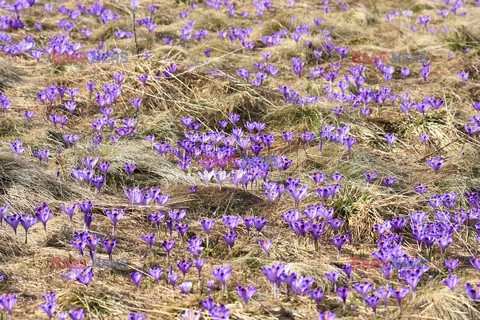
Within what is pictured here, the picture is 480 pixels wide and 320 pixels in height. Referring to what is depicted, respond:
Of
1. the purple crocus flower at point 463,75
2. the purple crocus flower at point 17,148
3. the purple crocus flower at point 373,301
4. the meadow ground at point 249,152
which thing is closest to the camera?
the purple crocus flower at point 373,301

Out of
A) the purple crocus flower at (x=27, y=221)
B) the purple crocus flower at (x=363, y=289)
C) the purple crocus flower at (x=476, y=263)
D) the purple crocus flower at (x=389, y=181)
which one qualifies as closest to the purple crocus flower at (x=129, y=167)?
the purple crocus flower at (x=27, y=221)

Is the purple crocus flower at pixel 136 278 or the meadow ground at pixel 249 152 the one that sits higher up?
the purple crocus flower at pixel 136 278


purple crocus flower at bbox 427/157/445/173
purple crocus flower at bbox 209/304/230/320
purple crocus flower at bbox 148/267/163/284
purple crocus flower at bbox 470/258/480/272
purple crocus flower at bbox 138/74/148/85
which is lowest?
purple crocus flower at bbox 138/74/148/85

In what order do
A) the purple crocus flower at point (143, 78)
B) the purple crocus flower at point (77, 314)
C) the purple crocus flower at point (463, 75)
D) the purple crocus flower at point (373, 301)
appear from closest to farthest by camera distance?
the purple crocus flower at point (77, 314), the purple crocus flower at point (373, 301), the purple crocus flower at point (143, 78), the purple crocus flower at point (463, 75)

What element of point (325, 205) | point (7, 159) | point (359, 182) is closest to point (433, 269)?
point (325, 205)

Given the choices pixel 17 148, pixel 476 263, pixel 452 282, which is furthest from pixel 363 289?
pixel 17 148

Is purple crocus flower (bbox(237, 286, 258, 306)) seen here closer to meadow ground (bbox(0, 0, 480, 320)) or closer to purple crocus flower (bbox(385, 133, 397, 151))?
meadow ground (bbox(0, 0, 480, 320))

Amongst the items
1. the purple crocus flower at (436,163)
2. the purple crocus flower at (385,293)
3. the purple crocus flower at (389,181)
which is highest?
the purple crocus flower at (385,293)

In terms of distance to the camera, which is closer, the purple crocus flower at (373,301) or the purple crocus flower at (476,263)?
the purple crocus flower at (373,301)

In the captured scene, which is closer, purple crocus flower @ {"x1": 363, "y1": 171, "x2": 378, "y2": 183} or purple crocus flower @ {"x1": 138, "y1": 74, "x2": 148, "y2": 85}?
purple crocus flower @ {"x1": 363, "y1": 171, "x2": 378, "y2": 183}

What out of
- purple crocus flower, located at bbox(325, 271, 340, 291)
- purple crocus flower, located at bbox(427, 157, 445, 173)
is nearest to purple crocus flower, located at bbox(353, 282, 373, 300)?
purple crocus flower, located at bbox(325, 271, 340, 291)

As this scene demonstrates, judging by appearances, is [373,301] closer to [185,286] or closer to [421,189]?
[185,286]

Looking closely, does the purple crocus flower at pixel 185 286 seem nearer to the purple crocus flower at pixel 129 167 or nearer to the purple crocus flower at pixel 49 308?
the purple crocus flower at pixel 49 308
